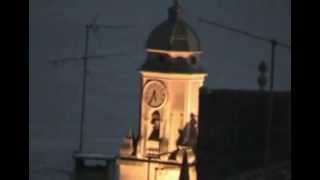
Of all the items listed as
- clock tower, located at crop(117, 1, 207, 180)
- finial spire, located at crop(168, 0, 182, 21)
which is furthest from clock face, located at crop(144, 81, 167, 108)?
finial spire, located at crop(168, 0, 182, 21)

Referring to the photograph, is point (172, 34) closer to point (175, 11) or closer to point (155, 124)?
point (175, 11)

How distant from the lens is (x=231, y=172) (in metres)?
2.92

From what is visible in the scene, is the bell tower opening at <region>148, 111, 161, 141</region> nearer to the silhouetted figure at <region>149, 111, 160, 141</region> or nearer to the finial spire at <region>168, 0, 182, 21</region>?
the silhouetted figure at <region>149, 111, 160, 141</region>

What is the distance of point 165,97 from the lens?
4.83 m

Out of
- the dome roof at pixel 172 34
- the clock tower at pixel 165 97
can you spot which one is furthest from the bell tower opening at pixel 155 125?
the dome roof at pixel 172 34

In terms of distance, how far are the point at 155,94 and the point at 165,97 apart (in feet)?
0.39

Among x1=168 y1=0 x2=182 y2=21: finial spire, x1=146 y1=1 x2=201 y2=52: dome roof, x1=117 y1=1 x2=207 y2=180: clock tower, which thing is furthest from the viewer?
x1=168 y1=0 x2=182 y2=21: finial spire

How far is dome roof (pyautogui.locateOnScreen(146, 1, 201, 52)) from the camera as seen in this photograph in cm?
507

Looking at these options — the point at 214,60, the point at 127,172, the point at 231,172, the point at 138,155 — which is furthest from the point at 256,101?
the point at 214,60

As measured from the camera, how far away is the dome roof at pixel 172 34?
→ 507 centimetres

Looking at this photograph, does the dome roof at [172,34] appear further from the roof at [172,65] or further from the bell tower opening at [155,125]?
the bell tower opening at [155,125]

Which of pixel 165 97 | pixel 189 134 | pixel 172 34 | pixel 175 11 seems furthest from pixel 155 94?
pixel 189 134
